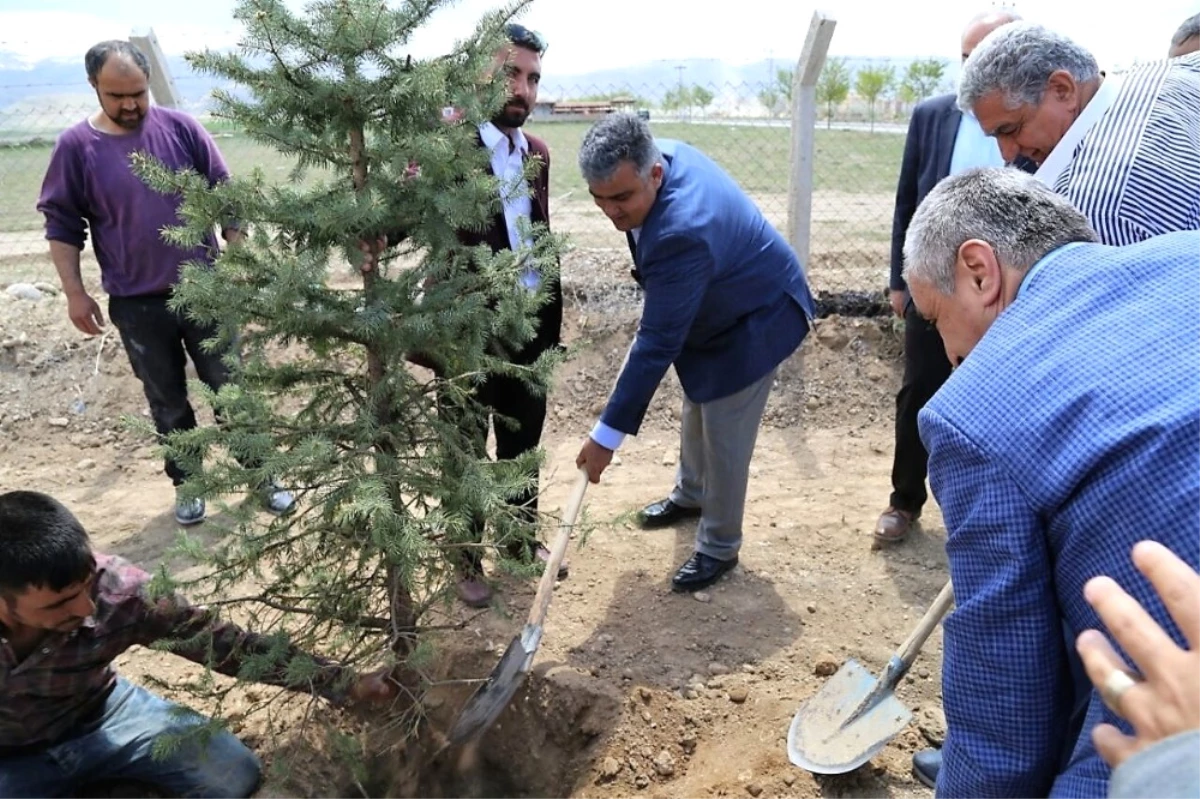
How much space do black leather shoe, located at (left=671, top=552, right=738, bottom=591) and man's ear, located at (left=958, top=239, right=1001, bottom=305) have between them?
2.29 m

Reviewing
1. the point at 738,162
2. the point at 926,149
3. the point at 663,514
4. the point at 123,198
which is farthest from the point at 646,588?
the point at 738,162

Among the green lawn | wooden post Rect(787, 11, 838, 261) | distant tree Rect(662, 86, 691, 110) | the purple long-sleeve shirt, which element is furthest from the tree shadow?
distant tree Rect(662, 86, 691, 110)

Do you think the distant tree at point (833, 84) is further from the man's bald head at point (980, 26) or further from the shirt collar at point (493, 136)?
the shirt collar at point (493, 136)

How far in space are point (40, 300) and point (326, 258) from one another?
5.12 meters

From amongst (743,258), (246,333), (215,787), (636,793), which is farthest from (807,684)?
(246,333)

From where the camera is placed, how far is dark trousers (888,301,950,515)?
3566 millimetres

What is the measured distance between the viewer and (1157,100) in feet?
7.12

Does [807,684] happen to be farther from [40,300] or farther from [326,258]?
[40,300]

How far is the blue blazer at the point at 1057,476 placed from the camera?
1187 millimetres

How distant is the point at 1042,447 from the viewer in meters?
1.23

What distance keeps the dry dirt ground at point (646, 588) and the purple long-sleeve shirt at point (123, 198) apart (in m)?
1.31

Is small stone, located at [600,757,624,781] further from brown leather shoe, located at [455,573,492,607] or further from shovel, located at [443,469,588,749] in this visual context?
brown leather shoe, located at [455,573,492,607]

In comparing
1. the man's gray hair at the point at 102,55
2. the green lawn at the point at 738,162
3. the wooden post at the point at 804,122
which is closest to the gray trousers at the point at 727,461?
the wooden post at the point at 804,122

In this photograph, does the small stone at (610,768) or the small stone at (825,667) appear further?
the small stone at (825,667)
